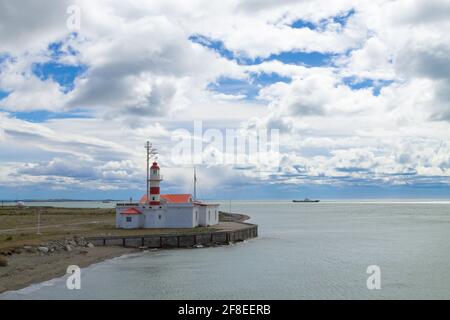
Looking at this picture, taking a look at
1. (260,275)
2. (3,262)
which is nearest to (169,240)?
(260,275)

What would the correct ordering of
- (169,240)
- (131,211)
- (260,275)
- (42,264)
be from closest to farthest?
(42,264)
(260,275)
(169,240)
(131,211)

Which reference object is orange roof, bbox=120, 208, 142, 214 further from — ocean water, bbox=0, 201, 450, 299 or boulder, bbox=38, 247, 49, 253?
boulder, bbox=38, 247, 49, 253

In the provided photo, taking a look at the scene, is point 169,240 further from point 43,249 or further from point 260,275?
point 260,275

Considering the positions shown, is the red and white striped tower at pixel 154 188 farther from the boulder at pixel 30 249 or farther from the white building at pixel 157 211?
the boulder at pixel 30 249

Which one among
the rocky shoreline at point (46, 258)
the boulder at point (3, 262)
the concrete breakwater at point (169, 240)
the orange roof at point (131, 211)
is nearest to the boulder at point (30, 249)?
the rocky shoreline at point (46, 258)

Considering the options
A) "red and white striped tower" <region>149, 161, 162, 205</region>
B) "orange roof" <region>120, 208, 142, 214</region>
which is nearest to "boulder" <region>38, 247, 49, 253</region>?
"orange roof" <region>120, 208, 142, 214</region>

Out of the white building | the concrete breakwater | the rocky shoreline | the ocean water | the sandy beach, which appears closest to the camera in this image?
the sandy beach

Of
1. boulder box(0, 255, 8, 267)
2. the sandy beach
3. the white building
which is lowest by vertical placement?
the sandy beach

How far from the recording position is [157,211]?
5928 centimetres

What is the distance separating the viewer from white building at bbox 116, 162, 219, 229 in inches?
2320

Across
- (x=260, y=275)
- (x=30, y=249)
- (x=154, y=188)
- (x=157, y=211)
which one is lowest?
(x=260, y=275)
